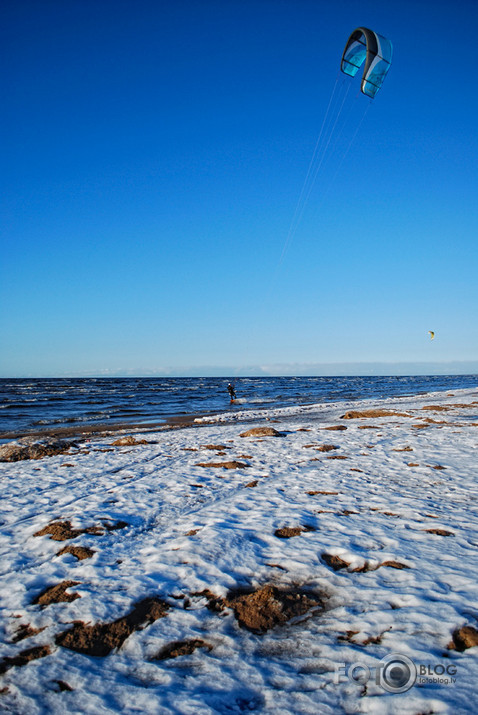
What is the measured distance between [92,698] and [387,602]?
277 cm

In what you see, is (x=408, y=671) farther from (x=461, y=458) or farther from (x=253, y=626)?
(x=461, y=458)

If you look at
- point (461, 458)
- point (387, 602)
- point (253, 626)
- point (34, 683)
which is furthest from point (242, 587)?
point (461, 458)

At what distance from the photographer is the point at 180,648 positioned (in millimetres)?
3146

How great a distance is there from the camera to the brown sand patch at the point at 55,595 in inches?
151

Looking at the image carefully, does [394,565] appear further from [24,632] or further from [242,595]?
[24,632]

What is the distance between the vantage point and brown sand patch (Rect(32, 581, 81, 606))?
3842 mm

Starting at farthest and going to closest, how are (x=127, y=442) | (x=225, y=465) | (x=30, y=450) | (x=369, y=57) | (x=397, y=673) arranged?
(x=127, y=442), (x=369, y=57), (x=30, y=450), (x=225, y=465), (x=397, y=673)

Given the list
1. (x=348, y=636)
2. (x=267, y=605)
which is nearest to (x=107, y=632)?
(x=267, y=605)

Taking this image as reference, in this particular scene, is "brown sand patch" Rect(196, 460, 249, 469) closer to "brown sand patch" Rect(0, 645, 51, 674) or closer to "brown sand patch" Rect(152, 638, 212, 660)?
"brown sand patch" Rect(152, 638, 212, 660)

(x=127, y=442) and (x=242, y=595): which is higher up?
(x=242, y=595)

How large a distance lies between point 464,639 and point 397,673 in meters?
0.73

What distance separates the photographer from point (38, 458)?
462 inches

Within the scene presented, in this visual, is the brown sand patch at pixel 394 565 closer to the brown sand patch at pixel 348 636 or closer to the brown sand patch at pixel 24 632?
the brown sand patch at pixel 348 636

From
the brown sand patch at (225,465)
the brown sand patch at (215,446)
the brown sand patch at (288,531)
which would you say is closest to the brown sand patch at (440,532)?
the brown sand patch at (288,531)
